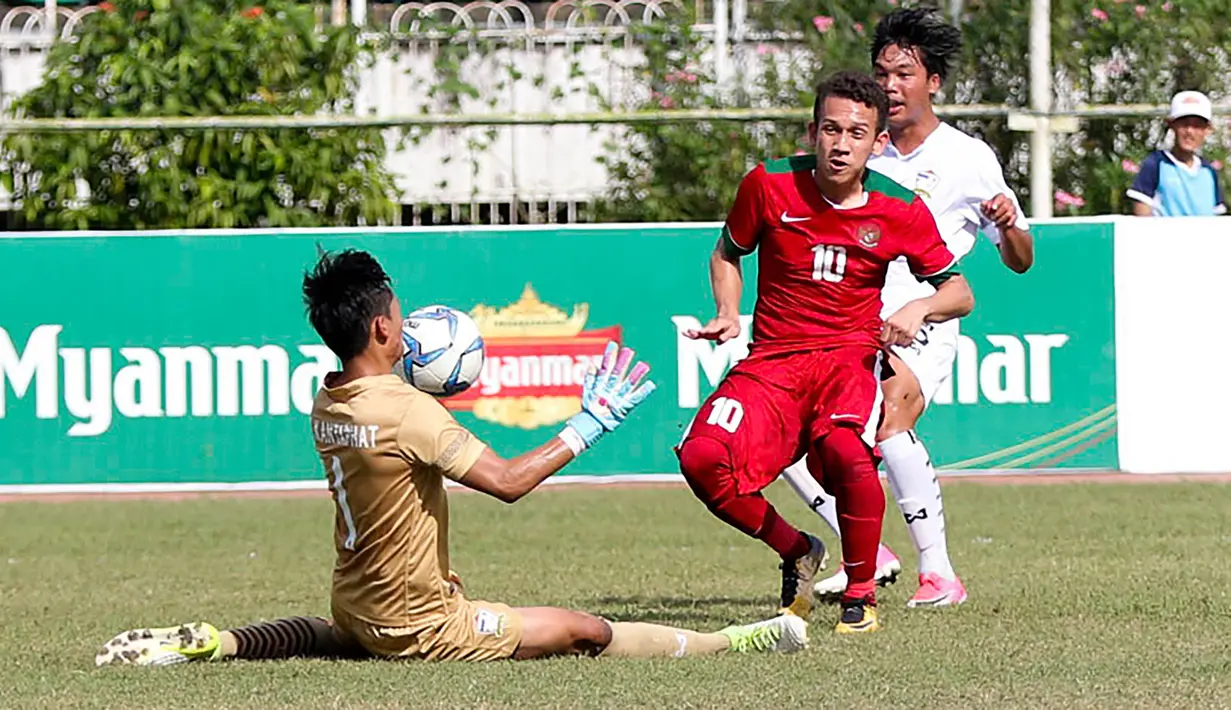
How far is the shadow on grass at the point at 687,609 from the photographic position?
302 inches

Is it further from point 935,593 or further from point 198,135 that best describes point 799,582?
point 198,135

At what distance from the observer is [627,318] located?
12625 mm

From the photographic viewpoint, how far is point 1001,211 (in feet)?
24.9

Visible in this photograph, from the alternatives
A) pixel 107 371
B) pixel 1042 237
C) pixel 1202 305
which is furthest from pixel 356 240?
pixel 1202 305

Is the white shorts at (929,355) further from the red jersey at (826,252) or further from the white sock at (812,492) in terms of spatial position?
the red jersey at (826,252)

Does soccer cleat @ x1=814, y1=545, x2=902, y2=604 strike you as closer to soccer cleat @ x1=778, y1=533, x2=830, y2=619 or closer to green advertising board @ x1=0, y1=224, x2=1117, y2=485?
soccer cleat @ x1=778, y1=533, x2=830, y2=619

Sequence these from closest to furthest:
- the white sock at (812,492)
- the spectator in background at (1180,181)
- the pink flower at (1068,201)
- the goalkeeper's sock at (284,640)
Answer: the goalkeeper's sock at (284,640) < the white sock at (812,492) < the spectator in background at (1180,181) < the pink flower at (1068,201)

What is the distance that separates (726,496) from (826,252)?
0.85 meters

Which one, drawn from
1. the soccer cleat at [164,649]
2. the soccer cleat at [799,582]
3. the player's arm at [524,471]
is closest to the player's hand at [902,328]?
the soccer cleat at [799,582]

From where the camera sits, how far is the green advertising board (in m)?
12.4

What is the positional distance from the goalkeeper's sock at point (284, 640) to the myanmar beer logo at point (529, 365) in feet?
18.9

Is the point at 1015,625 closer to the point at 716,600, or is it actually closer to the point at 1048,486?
the point at 716,600

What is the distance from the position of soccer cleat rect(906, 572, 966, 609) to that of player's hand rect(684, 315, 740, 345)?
1315 mm

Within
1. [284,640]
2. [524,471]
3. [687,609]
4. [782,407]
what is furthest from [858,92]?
[284,640]
